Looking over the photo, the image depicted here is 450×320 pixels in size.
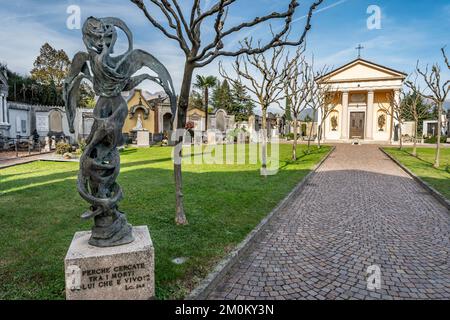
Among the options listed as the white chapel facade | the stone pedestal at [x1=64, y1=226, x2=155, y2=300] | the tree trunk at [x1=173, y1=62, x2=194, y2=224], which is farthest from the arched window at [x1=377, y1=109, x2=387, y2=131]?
the stone pedestal at [x1=64, y1=226, x2=155, y2=300]

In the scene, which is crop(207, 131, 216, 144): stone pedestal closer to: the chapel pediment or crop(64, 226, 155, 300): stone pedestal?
the chapel pediment

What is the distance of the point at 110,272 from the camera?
3408mm

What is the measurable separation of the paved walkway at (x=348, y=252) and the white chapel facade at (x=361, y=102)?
34.8 m

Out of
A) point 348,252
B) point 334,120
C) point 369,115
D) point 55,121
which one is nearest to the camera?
point 348,252

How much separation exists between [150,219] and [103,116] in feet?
11.5

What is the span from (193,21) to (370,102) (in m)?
40.8

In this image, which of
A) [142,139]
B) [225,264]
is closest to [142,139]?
[142,139]

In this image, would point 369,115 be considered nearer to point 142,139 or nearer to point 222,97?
point 142,139

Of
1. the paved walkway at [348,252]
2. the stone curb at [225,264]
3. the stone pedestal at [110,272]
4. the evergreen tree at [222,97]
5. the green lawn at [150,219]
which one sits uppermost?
the evergreen tree at [222,97]

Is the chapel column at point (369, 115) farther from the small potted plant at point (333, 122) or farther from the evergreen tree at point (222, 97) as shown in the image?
the evergreen tree at point (222, 97)

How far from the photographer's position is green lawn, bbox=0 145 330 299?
13.5 ft

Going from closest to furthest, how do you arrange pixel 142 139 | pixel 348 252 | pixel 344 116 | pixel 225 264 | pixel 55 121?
pixel 225 264
pixel 348 252
pixel 142 139
pixel 55 121
pixel 344 116

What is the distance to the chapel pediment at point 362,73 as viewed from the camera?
40.8 m

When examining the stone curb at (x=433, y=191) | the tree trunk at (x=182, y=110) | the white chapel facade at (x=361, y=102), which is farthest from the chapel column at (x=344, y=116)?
the tree trunk at (x=182, y=110)
